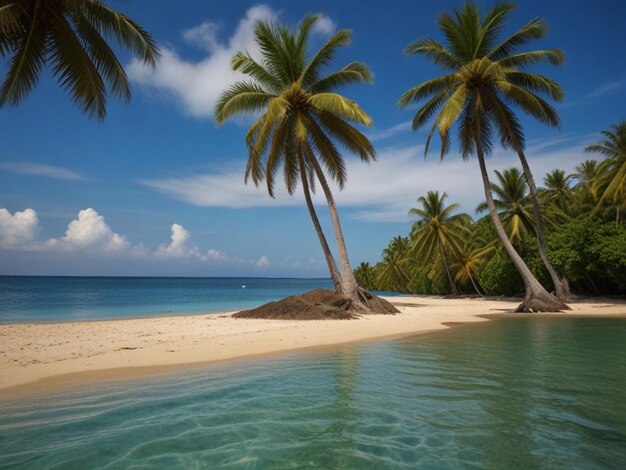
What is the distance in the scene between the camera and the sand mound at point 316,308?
15.9 m

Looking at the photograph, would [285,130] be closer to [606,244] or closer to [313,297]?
[313,297]

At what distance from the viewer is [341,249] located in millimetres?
18609

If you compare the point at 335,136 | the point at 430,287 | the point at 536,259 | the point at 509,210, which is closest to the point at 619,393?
the point at 335,136

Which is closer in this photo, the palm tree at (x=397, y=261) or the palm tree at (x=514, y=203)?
the palm tree at (x=514, y=203)

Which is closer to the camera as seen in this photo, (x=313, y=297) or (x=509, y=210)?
(x=313, y=297)

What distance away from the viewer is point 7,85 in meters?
10.6

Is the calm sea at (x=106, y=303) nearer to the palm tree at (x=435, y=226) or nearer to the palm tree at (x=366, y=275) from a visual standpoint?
the palm tree at (x=435, y=226)

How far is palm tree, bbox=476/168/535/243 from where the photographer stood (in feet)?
111

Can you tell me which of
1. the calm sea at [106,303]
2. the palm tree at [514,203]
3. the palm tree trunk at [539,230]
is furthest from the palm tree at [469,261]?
the calm sea at [106,303]

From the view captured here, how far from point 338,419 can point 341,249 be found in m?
14.4

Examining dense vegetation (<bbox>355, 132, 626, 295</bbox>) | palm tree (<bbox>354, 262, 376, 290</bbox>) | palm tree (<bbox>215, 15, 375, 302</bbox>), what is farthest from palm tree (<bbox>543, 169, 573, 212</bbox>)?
palm tree (<bbox>354, 262, 376, 290</bbox>)

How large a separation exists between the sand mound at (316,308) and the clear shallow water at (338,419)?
8.49 metres

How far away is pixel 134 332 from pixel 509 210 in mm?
32555

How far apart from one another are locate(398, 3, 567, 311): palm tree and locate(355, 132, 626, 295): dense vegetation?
590 centimetres
